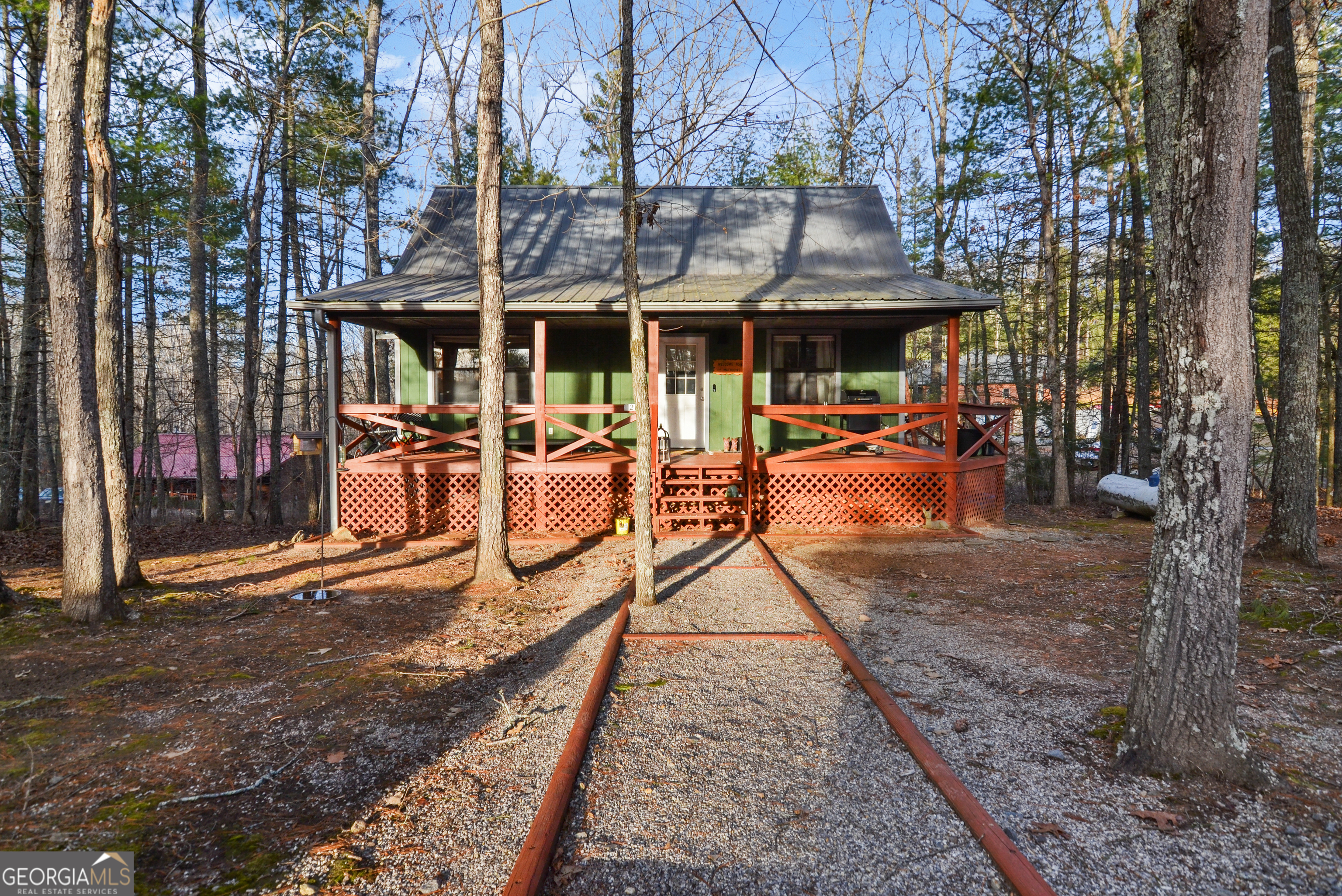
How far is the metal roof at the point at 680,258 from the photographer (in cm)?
847

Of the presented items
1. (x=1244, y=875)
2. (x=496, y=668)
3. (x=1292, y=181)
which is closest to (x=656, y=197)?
(x=1292, y=181)

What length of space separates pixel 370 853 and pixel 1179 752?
3.33 metres

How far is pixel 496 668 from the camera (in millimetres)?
4148

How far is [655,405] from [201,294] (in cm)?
987

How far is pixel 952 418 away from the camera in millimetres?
8719

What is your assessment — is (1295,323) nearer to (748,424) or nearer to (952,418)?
(952,418)

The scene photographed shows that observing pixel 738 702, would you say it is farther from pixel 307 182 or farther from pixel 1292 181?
pixel 307 182

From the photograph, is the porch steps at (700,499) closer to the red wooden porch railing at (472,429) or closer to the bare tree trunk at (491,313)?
the red wooden porch railing at (472,429)

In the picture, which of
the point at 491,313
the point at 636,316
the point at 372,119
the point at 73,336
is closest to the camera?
the point at 73,336

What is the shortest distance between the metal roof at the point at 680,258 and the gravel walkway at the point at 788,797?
563 cm

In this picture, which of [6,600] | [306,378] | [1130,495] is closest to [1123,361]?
[1130,495]

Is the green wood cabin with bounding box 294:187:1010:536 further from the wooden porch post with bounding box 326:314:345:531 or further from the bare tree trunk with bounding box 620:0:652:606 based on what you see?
the bare tree trunk with bounding box 620:0:652:606

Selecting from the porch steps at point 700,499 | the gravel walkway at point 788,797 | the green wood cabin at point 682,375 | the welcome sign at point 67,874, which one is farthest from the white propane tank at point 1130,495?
the welcome sign at point 67,874

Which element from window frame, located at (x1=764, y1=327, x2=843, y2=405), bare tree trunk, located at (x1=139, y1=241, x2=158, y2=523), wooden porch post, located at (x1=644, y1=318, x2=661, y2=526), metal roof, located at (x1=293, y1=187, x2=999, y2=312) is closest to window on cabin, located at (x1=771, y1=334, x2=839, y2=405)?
window frame, located at (x1=764, y1=327, x2=843, y2=405)
